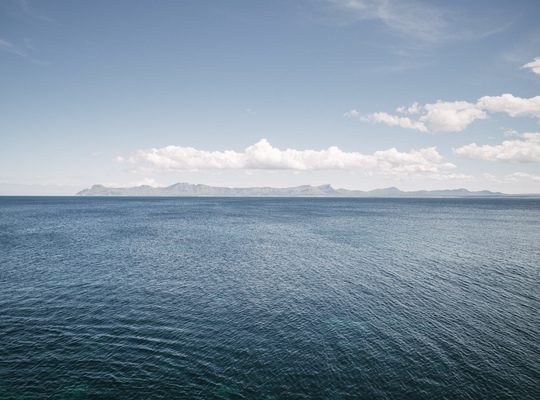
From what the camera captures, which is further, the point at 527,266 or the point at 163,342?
the point at 527,266

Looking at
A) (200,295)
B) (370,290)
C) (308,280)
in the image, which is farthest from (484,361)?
(200,295)

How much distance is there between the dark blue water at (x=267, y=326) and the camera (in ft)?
88.2

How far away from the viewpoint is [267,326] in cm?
3778

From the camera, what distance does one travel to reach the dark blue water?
2688cm

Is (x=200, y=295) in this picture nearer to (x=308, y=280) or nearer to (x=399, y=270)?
(x=308, y=280)

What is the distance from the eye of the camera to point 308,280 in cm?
5609

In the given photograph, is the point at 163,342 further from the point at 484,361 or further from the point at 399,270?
the point at 399,270

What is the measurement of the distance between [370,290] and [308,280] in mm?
11796

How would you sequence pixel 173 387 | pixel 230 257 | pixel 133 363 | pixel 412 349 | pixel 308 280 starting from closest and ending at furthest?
pixel 173 387 → pixel 133 363 → pixel 412 349 → pixel 308 280 → pixel 230 257

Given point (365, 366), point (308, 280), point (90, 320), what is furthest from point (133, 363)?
point (308, 280)

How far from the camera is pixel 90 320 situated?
124ft

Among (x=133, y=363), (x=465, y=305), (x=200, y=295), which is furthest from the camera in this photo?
(x=200, y=295)

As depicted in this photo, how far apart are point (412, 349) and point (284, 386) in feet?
53.2

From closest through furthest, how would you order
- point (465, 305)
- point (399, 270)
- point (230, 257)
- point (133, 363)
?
point (133, 363)
point (465, 305)
point (399, 270)
point (230, 257)
